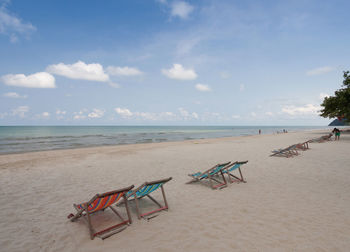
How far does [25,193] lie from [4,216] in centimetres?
185

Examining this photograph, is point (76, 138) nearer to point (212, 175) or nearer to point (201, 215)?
point (212, 175)

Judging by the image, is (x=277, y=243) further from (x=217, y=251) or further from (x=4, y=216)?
(x=4, y=216)

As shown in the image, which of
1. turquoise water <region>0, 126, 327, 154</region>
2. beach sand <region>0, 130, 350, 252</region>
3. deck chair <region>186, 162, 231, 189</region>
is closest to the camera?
beach sand <region>0, 130, 350, 252</region>

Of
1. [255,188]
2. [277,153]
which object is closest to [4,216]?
[255,188]

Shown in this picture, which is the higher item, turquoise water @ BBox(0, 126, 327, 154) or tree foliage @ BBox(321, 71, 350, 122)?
tree foliage @ BBox(321, 71, 350, 122)

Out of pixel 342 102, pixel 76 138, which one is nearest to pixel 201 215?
pixel 342 102

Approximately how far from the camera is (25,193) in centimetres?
654

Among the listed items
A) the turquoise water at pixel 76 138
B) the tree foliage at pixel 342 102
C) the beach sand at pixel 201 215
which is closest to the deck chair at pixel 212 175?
the beach sand at pixel 201 215

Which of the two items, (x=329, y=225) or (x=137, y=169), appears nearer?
(x=329, y=225)

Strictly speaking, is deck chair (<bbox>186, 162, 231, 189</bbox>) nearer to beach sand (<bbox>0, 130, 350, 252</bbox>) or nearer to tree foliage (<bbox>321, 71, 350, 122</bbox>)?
beach sand (<bbox>0, 130, 350, 252</bbox>)

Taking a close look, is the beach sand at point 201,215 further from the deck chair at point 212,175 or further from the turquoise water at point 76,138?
the turquoise water at point 76,138

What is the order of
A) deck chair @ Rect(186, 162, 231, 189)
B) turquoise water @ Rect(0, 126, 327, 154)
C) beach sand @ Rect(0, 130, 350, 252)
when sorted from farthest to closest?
1. turquoise water @ Rect(0, 126, 327, 154)
2. deck chair @ Rect(186, 162, 231, 189)
3. beach sand @ Rect(0, 130, 350, 252)

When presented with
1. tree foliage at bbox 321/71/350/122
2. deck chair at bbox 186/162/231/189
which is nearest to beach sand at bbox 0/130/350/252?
deck chair at bbox 186/162/231/189

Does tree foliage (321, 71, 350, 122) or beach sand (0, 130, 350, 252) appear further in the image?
Answer: tree foliage (321, 71, 350, 122)
